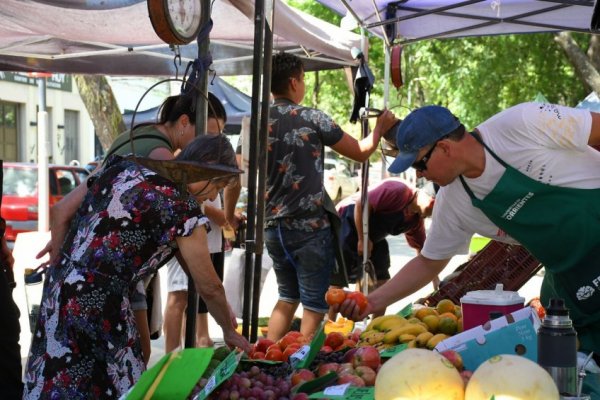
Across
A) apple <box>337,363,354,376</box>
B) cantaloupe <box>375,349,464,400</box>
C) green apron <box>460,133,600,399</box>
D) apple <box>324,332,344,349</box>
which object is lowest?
apple <box>324,332,344,349</box>

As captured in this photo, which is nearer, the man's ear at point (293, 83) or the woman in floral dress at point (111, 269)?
the woman in floral dress at point (111, 269)

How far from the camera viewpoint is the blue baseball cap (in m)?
2.78

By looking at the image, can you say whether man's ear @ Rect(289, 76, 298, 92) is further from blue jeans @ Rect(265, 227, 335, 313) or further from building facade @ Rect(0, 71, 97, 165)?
building facade @ Rect(0, 71, 97, 165)

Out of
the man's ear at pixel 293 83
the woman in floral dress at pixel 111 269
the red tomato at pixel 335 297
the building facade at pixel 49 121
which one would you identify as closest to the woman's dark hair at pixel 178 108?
the woman in floral dress at pixel 111 269

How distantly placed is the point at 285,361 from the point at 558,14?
5094 mm

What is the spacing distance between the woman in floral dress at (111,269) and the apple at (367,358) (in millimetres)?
624

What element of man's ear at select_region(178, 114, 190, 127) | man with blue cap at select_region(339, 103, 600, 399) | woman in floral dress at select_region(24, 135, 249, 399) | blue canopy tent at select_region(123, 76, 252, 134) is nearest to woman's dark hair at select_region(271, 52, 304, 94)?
man's ear at select_region(178, 114, 190, 127)

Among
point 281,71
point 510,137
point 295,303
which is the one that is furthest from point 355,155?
point 510,137

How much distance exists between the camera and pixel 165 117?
3756mm

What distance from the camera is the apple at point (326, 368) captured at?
2529 mm

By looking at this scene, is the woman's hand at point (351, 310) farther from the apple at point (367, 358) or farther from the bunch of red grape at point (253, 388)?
the bunch of red grape at point (253, 388)

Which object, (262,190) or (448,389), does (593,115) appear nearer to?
(448,389)

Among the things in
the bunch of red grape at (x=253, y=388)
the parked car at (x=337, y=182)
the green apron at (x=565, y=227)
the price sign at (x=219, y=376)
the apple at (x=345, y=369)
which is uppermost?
the green apron at (x=565, y=227)

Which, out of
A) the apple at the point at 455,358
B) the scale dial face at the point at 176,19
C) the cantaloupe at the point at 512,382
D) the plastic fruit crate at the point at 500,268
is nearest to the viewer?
the cantaloupe at the point at 512,382
